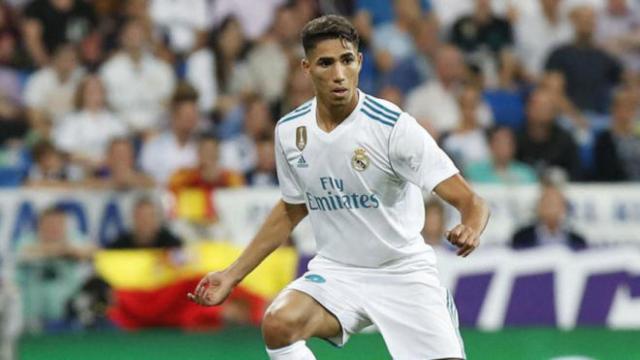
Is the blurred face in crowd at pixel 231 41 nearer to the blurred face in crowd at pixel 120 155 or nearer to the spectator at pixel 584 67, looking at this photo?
the blurred face in crowd at pixel 120 155

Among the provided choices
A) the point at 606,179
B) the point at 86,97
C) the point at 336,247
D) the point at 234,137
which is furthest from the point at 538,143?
the point at 336,247

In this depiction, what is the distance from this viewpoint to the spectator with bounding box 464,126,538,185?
42.6ft

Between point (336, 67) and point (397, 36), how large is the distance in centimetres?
848

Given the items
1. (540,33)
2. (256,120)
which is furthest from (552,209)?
(540,33)

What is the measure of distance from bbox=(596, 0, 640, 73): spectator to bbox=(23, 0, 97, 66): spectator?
5127 mm

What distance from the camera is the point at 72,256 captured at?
451 inches

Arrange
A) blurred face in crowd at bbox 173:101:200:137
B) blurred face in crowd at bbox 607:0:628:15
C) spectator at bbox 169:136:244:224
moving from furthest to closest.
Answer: blurred face in crowd at bbox 607:0:628:15, blurred face in crowd at bbox 173:101:200:137, spectator at bbox 169:136:244:224

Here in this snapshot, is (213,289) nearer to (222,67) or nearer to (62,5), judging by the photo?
(222,67)

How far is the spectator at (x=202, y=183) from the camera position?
12.1 m

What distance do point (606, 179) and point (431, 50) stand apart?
2304mm

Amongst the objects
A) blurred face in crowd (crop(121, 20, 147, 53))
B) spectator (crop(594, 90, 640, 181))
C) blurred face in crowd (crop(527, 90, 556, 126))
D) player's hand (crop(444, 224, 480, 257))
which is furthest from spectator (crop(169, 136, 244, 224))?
player's hand (crop(444, 224, 480, 257))

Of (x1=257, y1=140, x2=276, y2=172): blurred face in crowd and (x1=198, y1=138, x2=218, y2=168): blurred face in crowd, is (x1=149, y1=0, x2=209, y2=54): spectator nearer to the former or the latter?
(x1=257, y1=140, x2=276, y2=172): blurred face in crowd

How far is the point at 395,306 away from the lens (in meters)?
6.60

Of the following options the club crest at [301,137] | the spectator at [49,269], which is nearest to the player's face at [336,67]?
the club crest at [301,137]
